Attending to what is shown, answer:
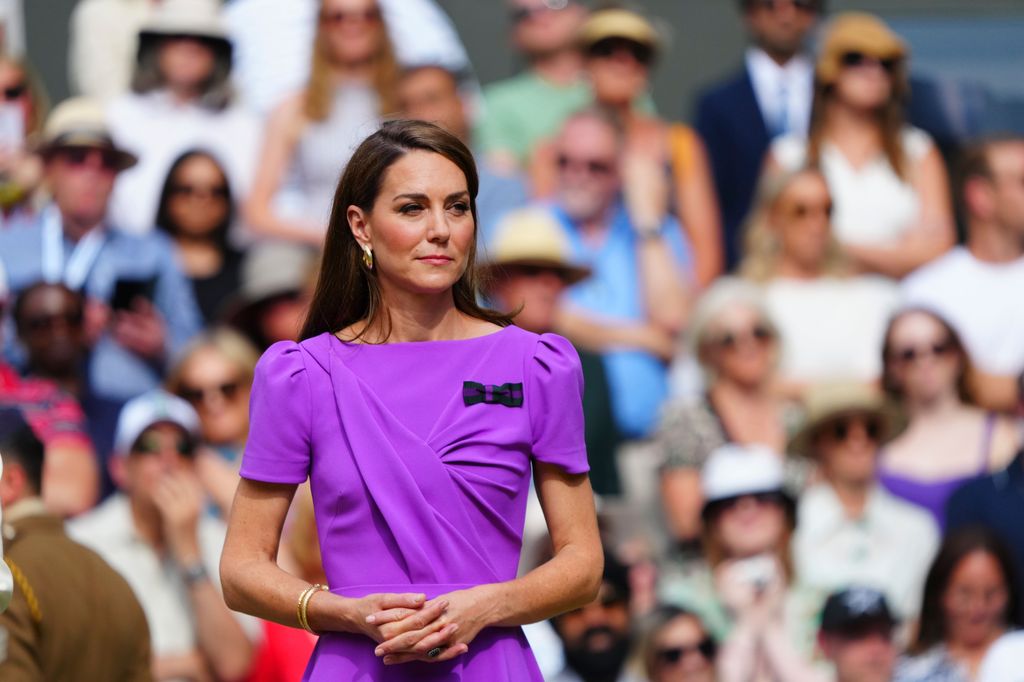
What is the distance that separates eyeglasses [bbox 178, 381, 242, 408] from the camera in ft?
22.8

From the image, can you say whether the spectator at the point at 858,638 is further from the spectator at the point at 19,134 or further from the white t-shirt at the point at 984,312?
the spectator at the point at 19,134

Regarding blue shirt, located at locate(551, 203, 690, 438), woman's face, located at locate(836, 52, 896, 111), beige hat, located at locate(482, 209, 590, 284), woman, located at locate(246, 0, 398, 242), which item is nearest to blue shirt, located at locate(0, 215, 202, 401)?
woman, located at locate(246, 0, 398, 242)

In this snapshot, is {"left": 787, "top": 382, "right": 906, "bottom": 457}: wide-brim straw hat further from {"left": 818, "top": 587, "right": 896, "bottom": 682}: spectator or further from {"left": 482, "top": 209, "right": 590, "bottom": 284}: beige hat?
{"left": 482, "top": 209, "right": 590, "bottom": 284}: beige hat

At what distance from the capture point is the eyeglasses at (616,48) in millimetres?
7727

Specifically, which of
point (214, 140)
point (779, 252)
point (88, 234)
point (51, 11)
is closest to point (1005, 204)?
point (779, 252)

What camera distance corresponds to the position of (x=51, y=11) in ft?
27.2

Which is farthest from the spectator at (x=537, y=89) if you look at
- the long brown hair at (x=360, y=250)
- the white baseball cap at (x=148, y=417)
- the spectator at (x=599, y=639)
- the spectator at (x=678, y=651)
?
the long brown hair at (x=360, y=250)

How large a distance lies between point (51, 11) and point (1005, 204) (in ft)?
14.8

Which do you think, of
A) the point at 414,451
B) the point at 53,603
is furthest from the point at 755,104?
the point at 414,451

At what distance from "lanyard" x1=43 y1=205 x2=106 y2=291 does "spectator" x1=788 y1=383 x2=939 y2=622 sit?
297 centimetres

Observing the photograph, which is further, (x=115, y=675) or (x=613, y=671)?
(x=613, y=671)

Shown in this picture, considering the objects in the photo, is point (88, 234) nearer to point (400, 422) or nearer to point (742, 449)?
point (742, 449)

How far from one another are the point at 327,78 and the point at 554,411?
5.10 m

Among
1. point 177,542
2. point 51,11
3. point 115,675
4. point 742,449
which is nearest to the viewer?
point 115,675
